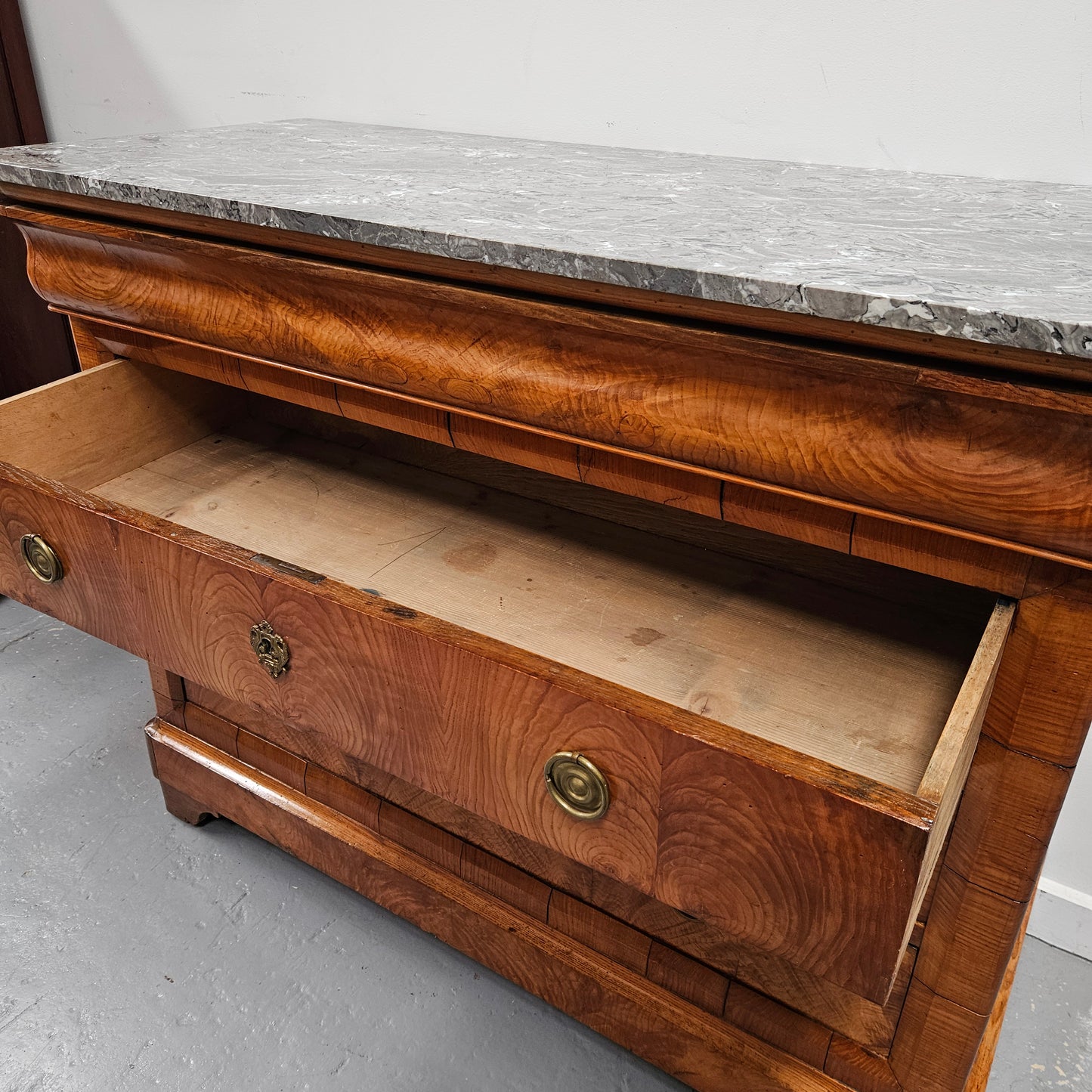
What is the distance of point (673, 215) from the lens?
70 centimetres

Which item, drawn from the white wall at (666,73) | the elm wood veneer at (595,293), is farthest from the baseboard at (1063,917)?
the elm wood veneer at (595,293)

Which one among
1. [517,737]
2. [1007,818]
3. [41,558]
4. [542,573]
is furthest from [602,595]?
[41,558]

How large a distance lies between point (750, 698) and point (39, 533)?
59cm

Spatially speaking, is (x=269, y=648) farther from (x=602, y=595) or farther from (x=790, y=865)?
(x=790, y=865)

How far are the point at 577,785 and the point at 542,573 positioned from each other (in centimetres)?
31

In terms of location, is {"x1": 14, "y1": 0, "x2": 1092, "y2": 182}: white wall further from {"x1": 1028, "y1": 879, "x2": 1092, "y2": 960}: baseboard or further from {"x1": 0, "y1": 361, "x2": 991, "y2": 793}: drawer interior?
{"x1": 1028, "y1": 879, "x2": 1092, "y2": 960}: baseboard

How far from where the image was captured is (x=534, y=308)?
2.08 ft

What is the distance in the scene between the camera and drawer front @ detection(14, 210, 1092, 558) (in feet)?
1.73

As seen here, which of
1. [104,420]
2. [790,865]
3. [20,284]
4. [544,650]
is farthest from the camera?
[20,284]

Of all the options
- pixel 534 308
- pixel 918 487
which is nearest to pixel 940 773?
pixel 918 487

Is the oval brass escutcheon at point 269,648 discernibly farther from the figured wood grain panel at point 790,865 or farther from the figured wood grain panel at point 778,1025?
the figured wood grain panel at point 778,1025

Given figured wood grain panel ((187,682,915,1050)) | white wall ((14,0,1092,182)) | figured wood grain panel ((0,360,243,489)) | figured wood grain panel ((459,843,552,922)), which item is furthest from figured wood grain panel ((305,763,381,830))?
white wall ((14,0,1092,182))

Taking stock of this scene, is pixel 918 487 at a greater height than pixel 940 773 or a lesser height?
greater

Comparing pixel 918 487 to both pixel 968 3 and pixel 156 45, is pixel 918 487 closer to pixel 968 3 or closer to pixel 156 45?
pixel 968 3
